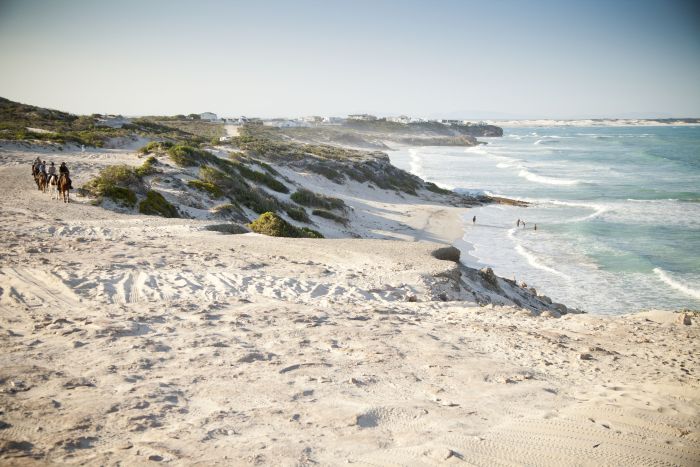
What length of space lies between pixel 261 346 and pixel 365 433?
2401 millimetres

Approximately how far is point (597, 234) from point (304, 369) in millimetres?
25533

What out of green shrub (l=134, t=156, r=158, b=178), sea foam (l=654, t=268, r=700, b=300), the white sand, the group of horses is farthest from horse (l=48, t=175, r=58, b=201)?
sea foam (l=654, t=268, r=700, b=300)

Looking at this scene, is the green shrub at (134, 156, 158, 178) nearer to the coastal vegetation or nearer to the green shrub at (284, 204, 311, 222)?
the coastal vegetation

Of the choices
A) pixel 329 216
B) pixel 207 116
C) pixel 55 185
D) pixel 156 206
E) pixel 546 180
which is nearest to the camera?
pixel 55 185

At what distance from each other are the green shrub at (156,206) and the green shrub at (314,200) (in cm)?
957

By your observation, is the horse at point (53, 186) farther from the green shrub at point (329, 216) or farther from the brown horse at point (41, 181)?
the green shrub at point (329, 216)

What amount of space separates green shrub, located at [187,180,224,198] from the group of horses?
5190 mm

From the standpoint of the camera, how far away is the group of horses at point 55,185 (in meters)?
15.4

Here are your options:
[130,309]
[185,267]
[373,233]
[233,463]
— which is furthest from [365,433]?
[373,233]

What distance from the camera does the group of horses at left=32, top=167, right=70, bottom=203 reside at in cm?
1540

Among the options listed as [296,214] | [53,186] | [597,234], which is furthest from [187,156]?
[597,234]

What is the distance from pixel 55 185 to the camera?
1655 centimetres

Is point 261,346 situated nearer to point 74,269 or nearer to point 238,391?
point 238,391

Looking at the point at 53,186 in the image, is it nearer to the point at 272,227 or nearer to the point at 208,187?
the point at 208,187
